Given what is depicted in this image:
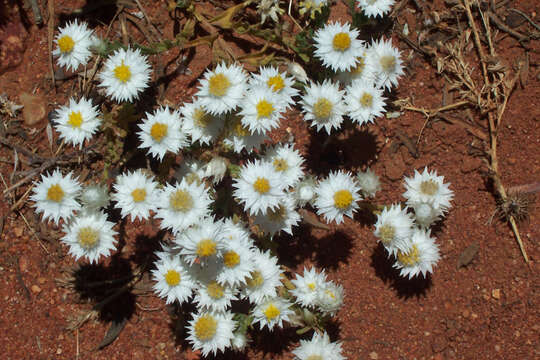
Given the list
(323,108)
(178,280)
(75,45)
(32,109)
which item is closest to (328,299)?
(178,280)

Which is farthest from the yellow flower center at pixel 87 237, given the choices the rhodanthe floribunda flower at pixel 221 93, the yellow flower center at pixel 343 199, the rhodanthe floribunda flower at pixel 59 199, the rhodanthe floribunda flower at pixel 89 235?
the yellow flower center at pixel 343 199

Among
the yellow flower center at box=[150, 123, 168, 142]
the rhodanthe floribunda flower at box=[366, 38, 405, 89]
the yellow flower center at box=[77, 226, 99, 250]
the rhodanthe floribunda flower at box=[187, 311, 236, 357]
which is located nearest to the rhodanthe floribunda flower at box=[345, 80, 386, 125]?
the rhodanthe floribunda flower at box=[366, 38, 405, 89]

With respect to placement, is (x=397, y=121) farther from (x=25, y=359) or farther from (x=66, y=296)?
(x=25, y=359)

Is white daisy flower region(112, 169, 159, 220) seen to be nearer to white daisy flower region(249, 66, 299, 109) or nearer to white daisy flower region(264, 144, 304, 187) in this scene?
white daisy flower region(264, 144, 304, 187)

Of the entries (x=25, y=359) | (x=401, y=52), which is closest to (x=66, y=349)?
(x=25, y=359)

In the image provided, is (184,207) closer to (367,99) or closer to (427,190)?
(367,99)

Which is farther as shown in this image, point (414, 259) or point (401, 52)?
point (401, 52)
